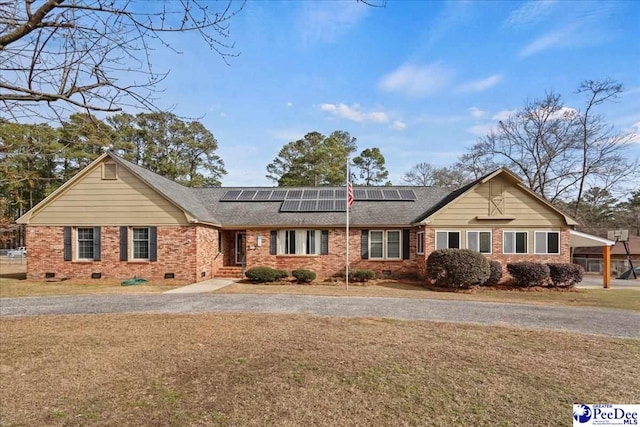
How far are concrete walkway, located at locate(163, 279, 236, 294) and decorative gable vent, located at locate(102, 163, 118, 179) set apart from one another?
6.40 metres

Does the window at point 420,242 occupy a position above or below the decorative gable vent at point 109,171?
below

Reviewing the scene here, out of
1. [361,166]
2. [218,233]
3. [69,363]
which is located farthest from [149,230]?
[361,166]

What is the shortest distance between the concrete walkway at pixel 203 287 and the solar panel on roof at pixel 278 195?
5.91 meters

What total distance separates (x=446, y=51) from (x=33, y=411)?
11029 millimetres

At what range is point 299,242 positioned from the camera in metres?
19.2

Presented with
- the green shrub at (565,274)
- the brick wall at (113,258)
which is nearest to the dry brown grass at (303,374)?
the brick wall at (113,258)

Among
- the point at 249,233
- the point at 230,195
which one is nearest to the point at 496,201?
the point at 249,233

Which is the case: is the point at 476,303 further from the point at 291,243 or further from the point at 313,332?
the point at 291,243

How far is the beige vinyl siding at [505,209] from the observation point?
1738 cm

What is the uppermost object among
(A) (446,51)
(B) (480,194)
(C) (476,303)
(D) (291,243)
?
(A) (446,51)

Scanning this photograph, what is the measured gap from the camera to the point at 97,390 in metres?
4.61

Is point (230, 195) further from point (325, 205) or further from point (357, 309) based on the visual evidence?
point (357, 309)

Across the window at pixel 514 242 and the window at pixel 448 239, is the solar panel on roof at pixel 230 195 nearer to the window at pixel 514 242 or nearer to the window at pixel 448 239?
the window at pixel 448 239

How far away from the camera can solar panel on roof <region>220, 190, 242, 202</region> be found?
71.5 feet
